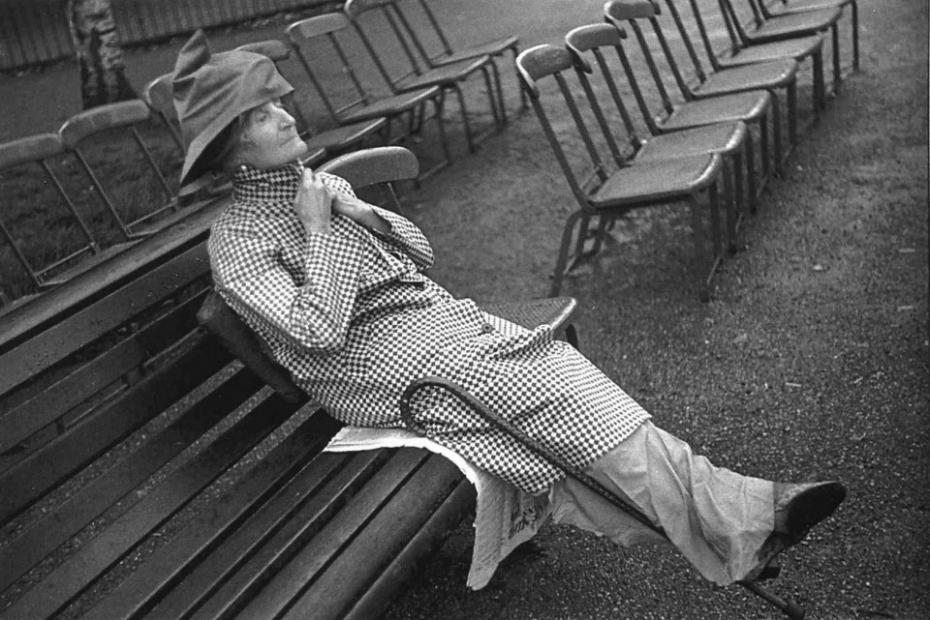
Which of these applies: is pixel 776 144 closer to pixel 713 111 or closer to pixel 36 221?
pixel 713 111

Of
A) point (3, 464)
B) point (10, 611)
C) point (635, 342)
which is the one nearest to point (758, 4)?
point (635, 342)

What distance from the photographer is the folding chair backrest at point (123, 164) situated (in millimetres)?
5705

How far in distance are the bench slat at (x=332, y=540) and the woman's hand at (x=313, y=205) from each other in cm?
58

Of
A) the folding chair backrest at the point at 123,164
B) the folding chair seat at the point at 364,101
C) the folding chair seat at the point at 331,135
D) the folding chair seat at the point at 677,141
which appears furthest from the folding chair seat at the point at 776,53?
the folding chair backrest at the point at 123,164

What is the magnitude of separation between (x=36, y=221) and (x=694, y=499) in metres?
5.46

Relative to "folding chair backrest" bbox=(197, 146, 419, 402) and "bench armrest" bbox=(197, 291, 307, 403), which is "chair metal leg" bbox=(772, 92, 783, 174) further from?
"bench armrest" bbox=(197, 291, 307, 403)

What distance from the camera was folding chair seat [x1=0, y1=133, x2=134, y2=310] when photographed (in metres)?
5.34

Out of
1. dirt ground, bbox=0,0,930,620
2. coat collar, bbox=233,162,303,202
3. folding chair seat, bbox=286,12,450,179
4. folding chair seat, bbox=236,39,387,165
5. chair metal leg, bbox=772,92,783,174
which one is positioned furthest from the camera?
folding chair seat, bbox=286,12,450,179

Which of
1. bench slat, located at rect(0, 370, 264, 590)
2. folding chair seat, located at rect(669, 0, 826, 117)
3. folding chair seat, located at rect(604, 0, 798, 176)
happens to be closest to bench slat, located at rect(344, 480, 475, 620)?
bench slat, located at rect(0, 370, 264, 590)

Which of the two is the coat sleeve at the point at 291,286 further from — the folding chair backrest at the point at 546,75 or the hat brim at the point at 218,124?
the folding chair backrest at the point at 546,75

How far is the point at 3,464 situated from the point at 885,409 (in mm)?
3234

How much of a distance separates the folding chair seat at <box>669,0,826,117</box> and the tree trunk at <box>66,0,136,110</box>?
4.29 metres

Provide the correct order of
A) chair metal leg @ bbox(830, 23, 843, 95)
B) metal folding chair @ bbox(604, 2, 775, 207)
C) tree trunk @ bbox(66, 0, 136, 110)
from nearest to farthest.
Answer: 1. metal folding chair @ bbox(604, 2, 775, 207)
2. chair metal leg @ bbox(830, 23, 843, 95)
3. tree trunk @ bbox(66, 0, 136, 110)

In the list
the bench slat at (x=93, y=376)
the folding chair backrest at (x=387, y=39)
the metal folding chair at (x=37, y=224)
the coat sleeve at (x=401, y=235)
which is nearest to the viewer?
the bench slat at (x=93, y=376)
